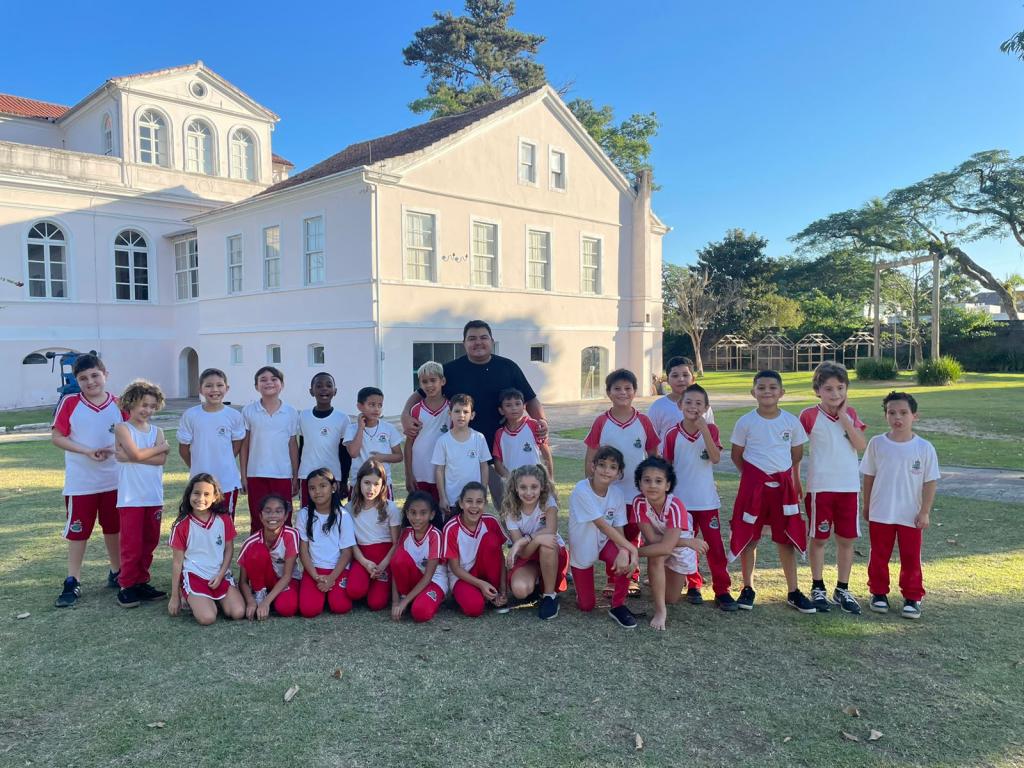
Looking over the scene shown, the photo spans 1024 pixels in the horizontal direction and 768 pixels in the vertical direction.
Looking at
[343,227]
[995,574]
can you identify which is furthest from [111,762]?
[343,227]

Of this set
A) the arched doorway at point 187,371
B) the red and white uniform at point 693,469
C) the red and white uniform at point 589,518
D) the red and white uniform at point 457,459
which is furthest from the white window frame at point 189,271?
the red and white uniform at point 693,469

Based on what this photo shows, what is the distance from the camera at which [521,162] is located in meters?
20.0

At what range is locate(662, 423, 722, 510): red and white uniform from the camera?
15.1 ft

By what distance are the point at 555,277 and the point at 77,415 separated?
16.9m

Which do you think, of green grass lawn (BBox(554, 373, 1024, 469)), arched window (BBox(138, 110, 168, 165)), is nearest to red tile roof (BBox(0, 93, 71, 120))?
arched window (BBox(138, 110, 168, 165))

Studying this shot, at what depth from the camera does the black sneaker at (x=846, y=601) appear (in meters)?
4.36

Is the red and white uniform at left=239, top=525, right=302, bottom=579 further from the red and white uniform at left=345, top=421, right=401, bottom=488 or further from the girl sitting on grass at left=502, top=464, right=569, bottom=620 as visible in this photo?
the girl sitting on grass at left=502, top=464, right=569, bottom=620

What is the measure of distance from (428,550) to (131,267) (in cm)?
2122

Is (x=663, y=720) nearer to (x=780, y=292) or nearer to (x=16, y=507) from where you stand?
(x=16, y=507)

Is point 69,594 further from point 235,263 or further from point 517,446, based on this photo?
point 235,263

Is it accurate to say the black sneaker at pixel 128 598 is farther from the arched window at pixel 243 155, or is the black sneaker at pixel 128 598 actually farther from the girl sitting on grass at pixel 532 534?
the arched window at pixel 243 155

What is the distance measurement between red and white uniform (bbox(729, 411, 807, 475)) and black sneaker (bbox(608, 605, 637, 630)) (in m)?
1.21

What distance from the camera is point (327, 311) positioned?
17438 mm

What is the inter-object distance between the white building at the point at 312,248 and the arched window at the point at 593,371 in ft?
0.23
